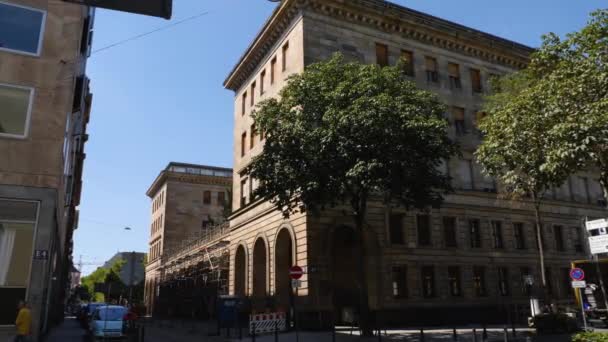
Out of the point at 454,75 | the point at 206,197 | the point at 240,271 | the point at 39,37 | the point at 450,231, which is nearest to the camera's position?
the point at 39,37

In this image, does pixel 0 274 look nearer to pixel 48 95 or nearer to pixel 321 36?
pixel 48 95

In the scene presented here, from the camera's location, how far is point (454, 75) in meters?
34.1

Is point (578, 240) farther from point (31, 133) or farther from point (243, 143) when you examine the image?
point (31, 133)

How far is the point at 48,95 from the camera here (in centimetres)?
1666

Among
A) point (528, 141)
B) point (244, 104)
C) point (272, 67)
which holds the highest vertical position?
point (272, 67)

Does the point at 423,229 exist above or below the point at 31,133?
below

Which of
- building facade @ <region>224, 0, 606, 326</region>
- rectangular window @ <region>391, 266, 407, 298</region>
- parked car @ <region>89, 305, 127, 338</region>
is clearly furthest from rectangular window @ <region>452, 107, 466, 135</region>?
parked car @ <region>89, 305, 127, 338</region>

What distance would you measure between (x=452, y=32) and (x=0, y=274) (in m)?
30.7

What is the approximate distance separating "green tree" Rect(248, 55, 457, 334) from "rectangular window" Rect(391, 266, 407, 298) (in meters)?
7.94

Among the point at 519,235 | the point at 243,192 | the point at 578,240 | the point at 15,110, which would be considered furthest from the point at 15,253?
the point at 578,240

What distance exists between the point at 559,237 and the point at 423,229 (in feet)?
41.7

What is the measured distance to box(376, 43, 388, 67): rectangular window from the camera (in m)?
31.0

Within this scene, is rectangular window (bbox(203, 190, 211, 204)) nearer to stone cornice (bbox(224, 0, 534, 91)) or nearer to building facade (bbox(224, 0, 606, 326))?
building facade (bbox(224, 0, 606, 326))

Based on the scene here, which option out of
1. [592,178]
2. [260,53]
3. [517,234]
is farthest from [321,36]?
[592,178]
